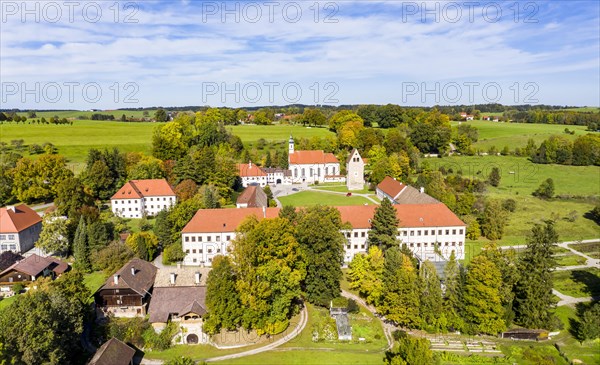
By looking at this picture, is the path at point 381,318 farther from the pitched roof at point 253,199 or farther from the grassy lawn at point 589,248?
the grassy lawn at point 589,248

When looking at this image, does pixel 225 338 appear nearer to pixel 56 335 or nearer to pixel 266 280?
pixel 266 280

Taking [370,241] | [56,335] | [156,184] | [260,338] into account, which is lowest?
[260,338]

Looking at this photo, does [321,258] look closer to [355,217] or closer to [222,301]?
[222,301]

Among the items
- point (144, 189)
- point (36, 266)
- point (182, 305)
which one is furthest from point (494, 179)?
point (36, 266)

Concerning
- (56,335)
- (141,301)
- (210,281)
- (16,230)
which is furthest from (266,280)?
(16,230)

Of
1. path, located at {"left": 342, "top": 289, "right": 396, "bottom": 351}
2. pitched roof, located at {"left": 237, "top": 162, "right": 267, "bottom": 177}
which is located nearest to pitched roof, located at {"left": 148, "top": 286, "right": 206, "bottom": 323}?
path, located at {"left": 342, "top": 289, "right": 396, "bottom": 351}

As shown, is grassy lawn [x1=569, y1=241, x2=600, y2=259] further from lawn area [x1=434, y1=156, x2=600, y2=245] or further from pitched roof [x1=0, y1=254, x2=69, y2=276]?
pitched roof [x1=0, y1=254, x2=69, y2=276]

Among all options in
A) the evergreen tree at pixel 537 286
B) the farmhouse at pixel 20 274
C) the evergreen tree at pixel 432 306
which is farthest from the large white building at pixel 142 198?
the evergreen tree at pixel 537 286
